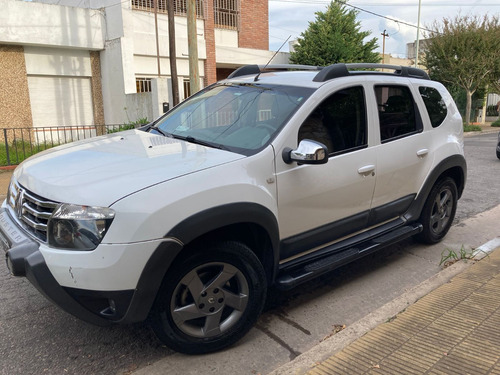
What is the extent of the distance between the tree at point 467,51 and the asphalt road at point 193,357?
69.8ft

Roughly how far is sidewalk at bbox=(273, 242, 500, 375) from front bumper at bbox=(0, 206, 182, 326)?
92 cm

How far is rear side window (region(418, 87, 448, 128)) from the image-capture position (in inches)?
175

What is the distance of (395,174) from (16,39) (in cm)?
1519

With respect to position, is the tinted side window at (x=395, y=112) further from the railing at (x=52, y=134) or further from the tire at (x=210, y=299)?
the railing at (x=52, y=134)

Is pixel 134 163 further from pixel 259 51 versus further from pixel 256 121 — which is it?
pixel 259 51

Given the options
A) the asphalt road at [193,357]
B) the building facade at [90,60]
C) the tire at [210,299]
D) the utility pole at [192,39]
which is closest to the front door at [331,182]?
the tire at [210,299]

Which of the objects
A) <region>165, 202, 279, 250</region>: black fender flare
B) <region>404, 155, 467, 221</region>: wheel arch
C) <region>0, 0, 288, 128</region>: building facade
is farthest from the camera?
<region>0, 0, 288, 128</region>: building facade

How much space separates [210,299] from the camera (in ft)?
8.95

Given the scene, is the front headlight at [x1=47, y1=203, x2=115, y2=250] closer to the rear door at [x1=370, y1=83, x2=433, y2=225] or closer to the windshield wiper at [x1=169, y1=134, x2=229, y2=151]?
the windshield wiper at [x1=169, y1=134, x2=229, y2=151]

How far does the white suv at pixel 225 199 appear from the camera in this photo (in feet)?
7.72

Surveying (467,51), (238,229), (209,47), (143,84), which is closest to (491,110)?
(467,51)

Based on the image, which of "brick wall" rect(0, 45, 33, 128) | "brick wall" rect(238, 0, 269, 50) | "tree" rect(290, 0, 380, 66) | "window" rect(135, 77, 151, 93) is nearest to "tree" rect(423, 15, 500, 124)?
"tree" rect(290, 0, 380, 66)

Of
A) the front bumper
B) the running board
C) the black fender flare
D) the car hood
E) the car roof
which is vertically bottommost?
the running board

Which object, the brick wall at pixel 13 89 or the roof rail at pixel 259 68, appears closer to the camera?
the roof rail at pixel 259 68
